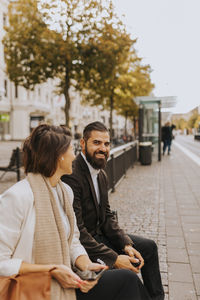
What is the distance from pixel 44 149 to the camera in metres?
1.93

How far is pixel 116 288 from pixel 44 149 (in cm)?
92

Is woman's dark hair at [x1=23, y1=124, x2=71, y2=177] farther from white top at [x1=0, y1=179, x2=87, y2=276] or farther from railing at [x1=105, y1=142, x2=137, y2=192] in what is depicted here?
railing at [x1=105, y1=142, x2=137, y2=192]

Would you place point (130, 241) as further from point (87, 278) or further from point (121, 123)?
point (121, 123)

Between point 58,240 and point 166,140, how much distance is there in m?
19.0

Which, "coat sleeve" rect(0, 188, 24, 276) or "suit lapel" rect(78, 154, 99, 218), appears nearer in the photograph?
"coat sleeve" rect(0, 188, 24, 276)

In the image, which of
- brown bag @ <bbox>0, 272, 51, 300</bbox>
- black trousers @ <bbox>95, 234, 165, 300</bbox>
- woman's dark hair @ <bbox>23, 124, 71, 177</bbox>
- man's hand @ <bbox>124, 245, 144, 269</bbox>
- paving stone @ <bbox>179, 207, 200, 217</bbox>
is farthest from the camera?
paving stone @ <bbox>179, 207, 200, 217</bbox>

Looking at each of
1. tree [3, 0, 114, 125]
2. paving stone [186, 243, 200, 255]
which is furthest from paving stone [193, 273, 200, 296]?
tree [3, 0, 114, 125]

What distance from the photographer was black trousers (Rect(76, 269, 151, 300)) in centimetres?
195

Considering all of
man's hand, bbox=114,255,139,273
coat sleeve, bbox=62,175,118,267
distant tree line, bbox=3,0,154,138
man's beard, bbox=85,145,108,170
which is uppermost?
distant tree line, bbox=3,0,154,138

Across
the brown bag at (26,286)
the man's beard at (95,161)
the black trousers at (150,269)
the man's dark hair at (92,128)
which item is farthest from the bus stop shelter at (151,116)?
the brown bag at (26,286)

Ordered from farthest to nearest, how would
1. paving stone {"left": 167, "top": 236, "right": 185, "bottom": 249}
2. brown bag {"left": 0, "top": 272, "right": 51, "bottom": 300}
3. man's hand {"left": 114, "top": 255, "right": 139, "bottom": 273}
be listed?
paving stone {"left": 167, "top": 236, "right": 185, "bottom": 249} < man's hand {"left": 114, "top": 255, "right": 139, "bottom": 273} < brown bag {"left": 0, "top": 272, "right": 51, "bottom": 300}

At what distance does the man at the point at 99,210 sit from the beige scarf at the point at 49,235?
0.67 m

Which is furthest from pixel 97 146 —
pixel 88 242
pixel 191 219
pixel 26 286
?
pixel 191 219

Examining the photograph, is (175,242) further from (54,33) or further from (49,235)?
(54,33)
